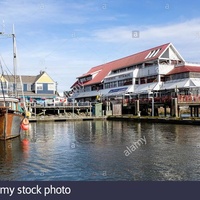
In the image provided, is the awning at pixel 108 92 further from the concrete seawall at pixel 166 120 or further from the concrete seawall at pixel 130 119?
the concrete seawall at pixel 166 120

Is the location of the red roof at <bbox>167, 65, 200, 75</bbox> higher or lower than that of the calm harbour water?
higher

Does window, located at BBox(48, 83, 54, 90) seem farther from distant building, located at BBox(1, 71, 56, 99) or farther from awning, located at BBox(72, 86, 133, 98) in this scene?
awning, located at BBox(72, 86, 133, 98)

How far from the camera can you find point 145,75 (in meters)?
73.6

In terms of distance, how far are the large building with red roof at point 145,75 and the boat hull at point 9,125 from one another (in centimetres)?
3090

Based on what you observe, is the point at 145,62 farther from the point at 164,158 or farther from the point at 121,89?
the point at 164,158

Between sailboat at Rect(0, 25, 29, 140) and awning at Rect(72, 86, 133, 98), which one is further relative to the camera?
awning at Rect(72, 86, 133, 98)

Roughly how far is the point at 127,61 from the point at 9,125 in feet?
191

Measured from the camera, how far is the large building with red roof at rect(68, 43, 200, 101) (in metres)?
64.2

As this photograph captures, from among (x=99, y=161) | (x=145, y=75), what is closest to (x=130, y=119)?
(x=145, y=75)

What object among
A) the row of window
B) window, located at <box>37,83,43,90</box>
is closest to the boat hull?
the row of window

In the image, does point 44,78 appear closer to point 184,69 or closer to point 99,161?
point 184,69

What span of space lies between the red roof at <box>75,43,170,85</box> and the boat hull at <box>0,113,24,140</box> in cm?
Answer: 4466
